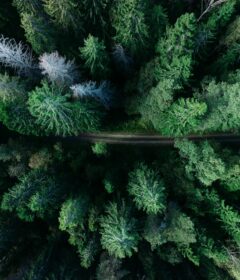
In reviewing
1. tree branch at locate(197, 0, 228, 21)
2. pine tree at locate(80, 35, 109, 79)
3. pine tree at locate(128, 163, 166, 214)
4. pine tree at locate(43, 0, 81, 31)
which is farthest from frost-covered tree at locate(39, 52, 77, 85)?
tree branch at locate(197, 0, 228, 21)

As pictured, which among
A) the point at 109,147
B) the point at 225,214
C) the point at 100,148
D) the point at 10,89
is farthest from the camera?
the point at 109,147

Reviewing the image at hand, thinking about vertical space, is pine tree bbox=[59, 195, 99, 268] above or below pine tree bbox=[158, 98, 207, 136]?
below

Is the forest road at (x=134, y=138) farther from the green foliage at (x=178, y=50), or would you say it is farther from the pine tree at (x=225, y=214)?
the green foliage at (x=178, y=50)

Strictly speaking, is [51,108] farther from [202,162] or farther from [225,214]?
[225,214]

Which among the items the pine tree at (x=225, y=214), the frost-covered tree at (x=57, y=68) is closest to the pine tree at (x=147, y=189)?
the pine tree at (x=225, y=214)

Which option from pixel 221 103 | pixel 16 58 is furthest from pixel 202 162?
pixel 16 58

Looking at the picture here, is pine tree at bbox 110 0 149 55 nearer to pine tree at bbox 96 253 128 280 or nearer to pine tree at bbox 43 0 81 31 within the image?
pine tree at bbox 43 0 81 31

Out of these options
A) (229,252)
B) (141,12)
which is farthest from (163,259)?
(141,12)
